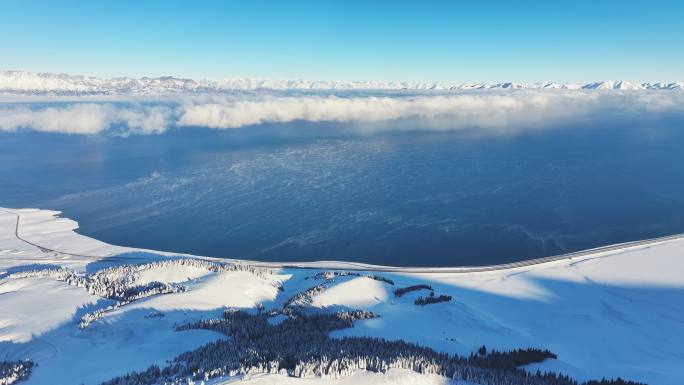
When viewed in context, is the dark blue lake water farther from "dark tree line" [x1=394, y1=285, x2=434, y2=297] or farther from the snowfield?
"dark tree line" [x1=394, y1=285, x2=434, y2=297]

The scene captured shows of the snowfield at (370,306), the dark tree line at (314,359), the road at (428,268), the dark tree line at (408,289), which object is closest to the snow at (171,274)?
the snowfield at (370,306)

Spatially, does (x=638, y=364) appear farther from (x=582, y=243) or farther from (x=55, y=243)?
(x=55, y=243)

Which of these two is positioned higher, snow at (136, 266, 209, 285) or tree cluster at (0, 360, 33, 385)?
snow at (136, 266, 209, 285)

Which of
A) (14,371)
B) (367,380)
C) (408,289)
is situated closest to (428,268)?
(408,289)

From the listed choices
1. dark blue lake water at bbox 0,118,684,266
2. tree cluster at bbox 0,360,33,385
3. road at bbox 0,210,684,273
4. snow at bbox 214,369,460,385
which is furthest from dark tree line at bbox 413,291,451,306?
tree cluster at bbox 0,360,33,385

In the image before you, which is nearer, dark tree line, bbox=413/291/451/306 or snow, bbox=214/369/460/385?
snow, bbox=214/369/460/385

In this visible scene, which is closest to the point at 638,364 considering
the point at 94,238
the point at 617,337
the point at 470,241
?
the point at 617,337
